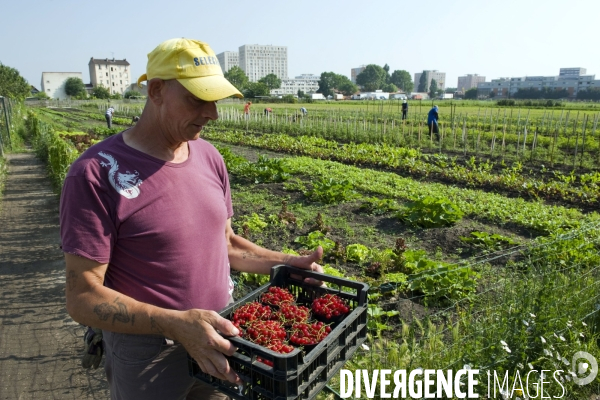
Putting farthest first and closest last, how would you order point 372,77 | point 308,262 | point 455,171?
1. point 372,77
2. point 455,171
3. point 308,262

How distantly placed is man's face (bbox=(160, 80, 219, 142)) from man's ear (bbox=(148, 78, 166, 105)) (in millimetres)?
16

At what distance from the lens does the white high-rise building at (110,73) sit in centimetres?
13550

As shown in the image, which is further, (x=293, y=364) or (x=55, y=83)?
(x=55, y=83)

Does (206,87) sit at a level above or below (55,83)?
below

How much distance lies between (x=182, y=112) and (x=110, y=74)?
152 metres

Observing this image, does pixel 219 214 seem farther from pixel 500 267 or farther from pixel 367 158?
pixel 367 158

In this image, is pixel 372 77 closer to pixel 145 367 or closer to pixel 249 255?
pixel 249 255

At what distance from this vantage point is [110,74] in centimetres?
13800

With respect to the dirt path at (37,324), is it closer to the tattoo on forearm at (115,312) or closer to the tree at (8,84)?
the tattoo on forearm at (115,312)

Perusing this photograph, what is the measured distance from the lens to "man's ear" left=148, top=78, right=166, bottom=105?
197cm

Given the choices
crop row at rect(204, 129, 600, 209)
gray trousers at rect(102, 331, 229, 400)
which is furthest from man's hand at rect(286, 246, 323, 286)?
crop row at rect(204, 129, 600, 209)

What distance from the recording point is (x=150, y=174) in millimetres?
1962

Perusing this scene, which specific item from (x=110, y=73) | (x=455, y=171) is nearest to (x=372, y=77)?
(x=110, y=73)

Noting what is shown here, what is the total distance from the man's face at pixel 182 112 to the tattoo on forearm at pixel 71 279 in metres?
0.70
